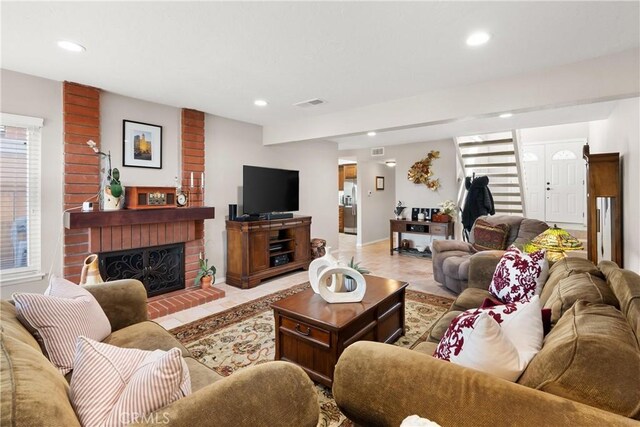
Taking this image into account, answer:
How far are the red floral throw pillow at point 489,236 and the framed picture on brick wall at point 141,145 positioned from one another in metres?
4.13

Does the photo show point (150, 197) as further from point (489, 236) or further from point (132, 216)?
point (489, 236)

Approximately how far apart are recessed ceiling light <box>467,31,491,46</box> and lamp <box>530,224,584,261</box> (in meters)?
1.48

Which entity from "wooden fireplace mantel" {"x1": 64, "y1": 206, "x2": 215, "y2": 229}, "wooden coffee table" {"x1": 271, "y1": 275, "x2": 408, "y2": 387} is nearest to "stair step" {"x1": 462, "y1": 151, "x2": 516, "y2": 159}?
"wooden coffee table" {"x1": 271, "y1": 275, "x2": 408, "y2": 387}

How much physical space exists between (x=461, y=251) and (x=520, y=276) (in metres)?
1.89

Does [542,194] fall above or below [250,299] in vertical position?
above

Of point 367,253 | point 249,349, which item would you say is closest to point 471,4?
point 249,349

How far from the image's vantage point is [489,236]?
13.0 ft

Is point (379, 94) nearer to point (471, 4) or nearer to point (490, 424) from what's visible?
point (471, 4)

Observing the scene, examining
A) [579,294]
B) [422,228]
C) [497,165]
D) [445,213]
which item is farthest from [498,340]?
[497,165]

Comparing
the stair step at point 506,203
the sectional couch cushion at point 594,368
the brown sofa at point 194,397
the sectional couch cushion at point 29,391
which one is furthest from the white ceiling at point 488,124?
the sectional couch cushion at point 29,391

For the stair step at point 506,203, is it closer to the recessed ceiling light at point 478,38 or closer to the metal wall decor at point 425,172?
the metal wall decor at point 425,172

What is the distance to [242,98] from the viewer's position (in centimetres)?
338

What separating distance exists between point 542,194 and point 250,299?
6993mm

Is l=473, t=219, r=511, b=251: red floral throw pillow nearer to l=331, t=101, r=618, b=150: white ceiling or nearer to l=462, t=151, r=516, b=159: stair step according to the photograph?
l=331, t=101, r=618, b=150: white ceiling
